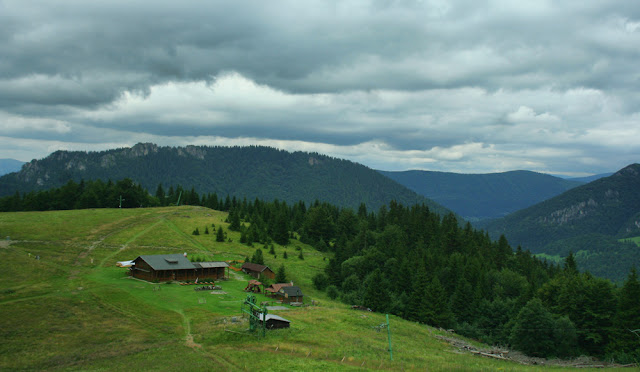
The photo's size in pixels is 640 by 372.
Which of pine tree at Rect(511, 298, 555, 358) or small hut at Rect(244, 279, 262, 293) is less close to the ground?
small hut at Rect(244, 279, 262, 293)

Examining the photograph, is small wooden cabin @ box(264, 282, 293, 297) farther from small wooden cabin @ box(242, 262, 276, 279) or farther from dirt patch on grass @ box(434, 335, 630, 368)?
dirt patch on grass @ box(434, 335, 630, 368)

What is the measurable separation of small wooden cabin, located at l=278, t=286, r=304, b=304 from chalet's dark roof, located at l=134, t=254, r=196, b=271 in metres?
18.6

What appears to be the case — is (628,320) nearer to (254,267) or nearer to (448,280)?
(448,280)

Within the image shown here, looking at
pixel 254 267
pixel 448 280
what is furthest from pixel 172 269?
pixel 448 280

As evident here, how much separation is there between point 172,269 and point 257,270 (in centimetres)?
1882

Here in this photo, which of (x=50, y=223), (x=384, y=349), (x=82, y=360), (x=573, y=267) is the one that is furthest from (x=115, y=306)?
(x=573, y=267)

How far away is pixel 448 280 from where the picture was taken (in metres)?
90.1

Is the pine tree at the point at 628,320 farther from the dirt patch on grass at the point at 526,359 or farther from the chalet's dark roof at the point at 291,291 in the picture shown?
the chalet's dark roof at the point at 291,291

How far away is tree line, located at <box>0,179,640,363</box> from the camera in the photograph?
2398 inches

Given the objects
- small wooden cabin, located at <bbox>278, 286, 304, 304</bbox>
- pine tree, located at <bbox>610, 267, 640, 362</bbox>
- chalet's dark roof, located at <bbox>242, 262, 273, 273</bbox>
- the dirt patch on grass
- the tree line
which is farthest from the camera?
chalet's dark roof, located at <bbox>242, 262, 273, 273</bbox>

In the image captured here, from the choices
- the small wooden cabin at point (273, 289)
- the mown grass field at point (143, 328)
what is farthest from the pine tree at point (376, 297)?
the small wooden cabin at point (273, 289)

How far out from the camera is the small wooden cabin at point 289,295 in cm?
6906

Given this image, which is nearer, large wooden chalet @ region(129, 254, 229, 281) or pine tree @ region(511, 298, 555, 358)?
pine tree @ region(511, 298, 555, 358)

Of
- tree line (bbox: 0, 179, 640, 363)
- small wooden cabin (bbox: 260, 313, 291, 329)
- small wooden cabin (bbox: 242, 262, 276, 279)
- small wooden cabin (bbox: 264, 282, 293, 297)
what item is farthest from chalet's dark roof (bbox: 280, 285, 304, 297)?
small wooden cabin (bbox: 260, 313, 291, 329)
